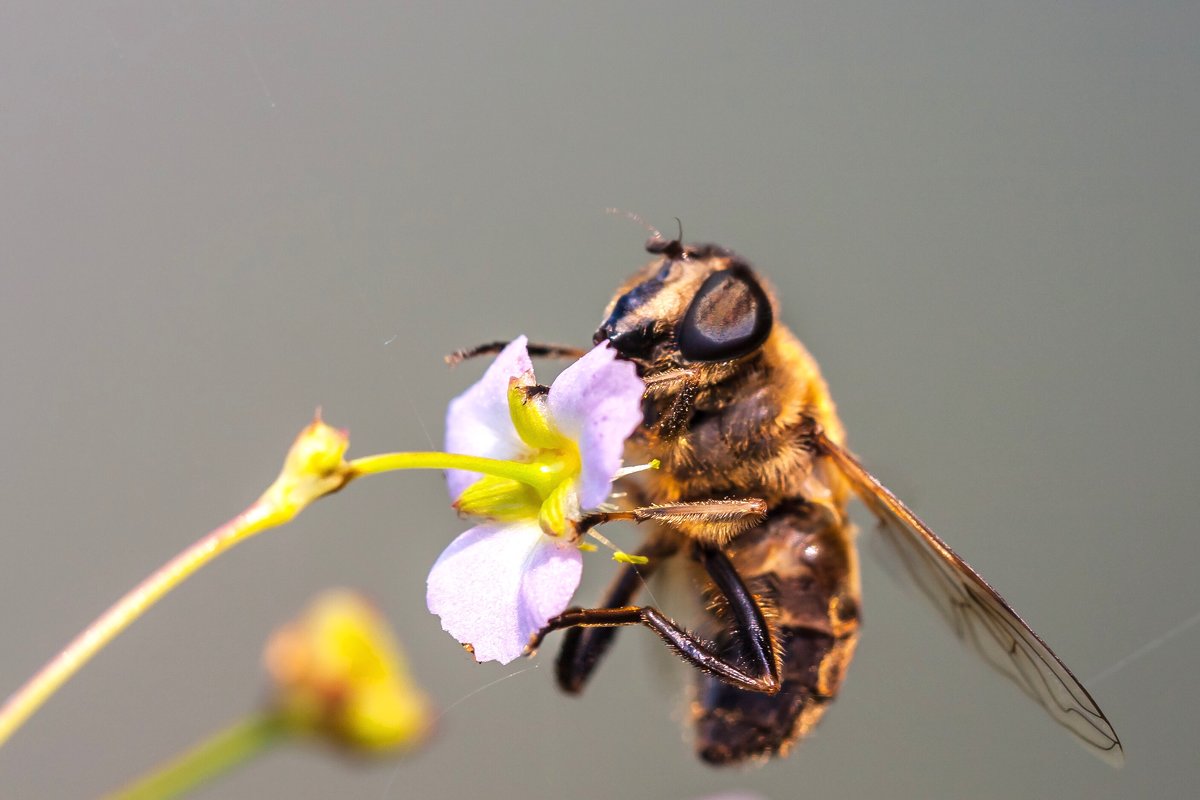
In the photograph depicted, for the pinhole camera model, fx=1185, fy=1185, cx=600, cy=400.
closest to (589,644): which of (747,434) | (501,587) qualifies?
(747,434)

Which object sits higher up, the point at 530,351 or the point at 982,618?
the point at 530,351

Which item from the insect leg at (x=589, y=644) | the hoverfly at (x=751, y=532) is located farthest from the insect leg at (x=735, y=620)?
the insect leg at (x=589, y=644)

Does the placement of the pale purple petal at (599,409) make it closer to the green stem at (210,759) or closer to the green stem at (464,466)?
the green stem at (464,466)

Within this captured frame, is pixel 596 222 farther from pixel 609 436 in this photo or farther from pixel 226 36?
pixel 609 436

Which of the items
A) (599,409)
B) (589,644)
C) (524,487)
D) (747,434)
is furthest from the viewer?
(589,644)

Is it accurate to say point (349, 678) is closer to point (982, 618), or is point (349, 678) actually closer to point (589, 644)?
point (589, 644)

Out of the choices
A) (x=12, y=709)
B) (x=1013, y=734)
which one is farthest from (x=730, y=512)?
(x=1013, y=734)

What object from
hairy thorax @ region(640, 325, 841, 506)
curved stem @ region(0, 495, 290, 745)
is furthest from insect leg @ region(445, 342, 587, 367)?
curved stem @ region(0, 495, 290, 745)
